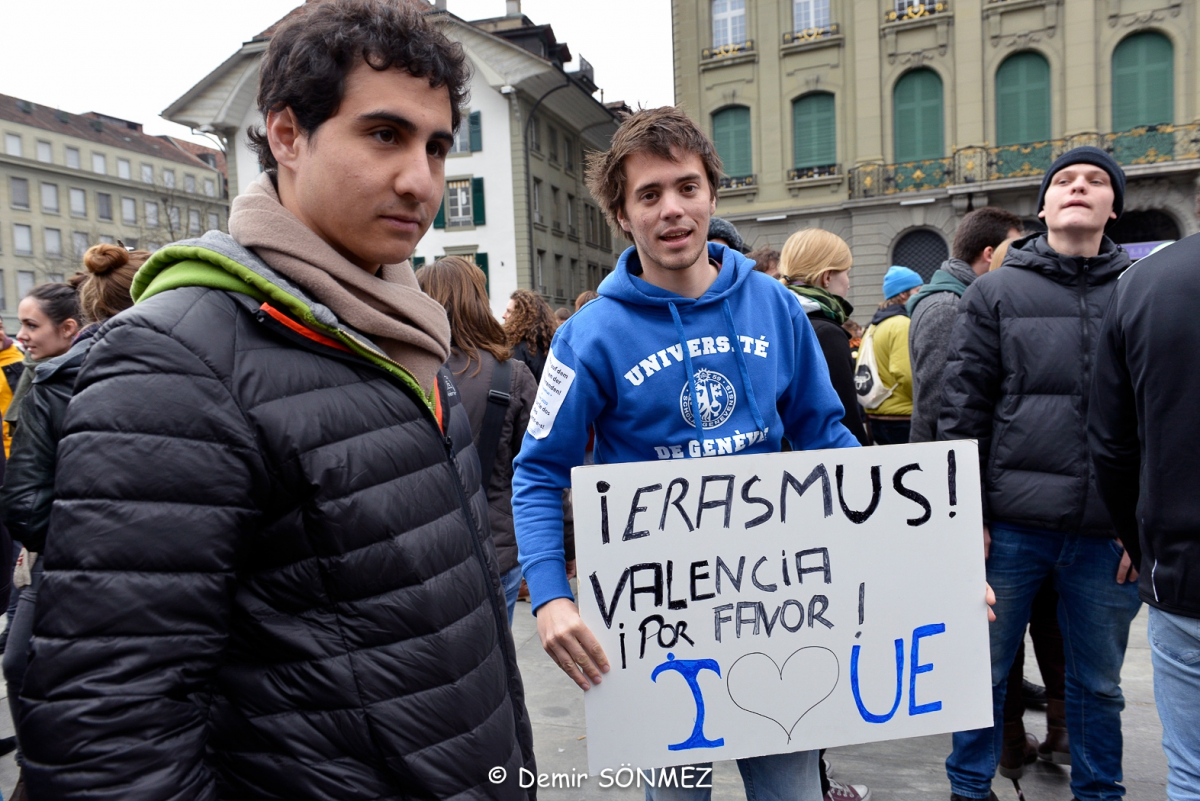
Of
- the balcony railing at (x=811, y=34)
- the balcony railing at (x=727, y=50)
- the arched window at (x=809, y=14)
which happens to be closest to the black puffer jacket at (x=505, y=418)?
the balcony railing at (x=811, y=34)

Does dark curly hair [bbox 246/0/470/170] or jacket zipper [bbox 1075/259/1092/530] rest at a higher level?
dark curly hair [bbox 246/0/470/170]

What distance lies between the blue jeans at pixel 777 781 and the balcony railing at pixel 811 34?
23.5 m

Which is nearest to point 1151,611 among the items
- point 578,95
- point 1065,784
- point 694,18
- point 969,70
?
point 1065,784

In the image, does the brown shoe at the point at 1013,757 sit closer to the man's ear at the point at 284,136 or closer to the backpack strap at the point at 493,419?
the backpack strap at the point at 493,419

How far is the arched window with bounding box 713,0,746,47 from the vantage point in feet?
75.8

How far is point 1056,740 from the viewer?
3.27 m

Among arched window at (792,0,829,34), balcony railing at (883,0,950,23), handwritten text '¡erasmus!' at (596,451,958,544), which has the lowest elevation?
handwritten text '¡erasmus!' at (596,451,958,544)

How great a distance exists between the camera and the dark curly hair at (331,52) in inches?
47.2

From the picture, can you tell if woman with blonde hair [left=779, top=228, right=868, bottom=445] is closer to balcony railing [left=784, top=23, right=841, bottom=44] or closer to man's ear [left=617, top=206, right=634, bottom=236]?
man's ear [left=617, top=206, right=634, bottom=236]

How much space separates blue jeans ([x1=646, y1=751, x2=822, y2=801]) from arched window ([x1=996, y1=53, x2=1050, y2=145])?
A: 894 inches

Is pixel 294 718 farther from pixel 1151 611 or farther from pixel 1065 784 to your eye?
pixel 1065 784

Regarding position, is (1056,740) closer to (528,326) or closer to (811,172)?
(528,326)

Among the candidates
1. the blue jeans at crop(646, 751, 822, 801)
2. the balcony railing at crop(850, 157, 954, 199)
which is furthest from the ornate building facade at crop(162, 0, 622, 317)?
the blue jeans at crop(646, 751, 822, 801)

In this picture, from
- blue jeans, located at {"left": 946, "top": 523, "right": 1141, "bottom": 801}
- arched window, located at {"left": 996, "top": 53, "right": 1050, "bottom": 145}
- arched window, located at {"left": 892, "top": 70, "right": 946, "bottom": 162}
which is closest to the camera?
blue jeans, located at {"left": 946, "top": 523, "right": 1141, "bottom": 801}
